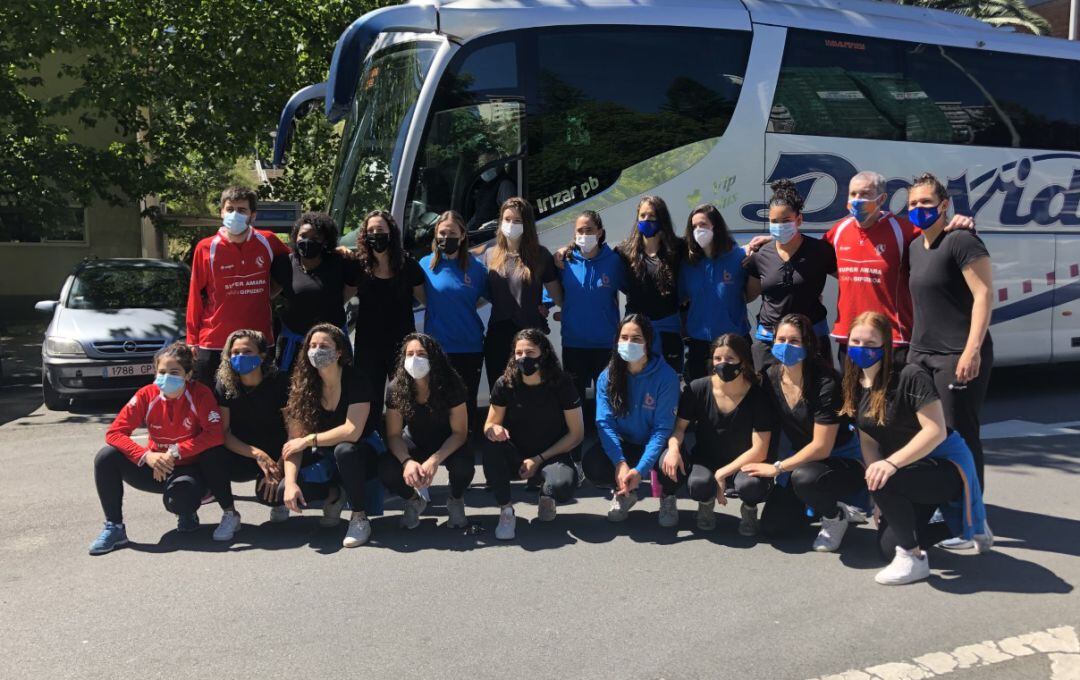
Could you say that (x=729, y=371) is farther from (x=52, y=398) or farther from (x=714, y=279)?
(x=52, y=398)

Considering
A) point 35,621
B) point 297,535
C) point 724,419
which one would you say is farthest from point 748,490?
point 35,621

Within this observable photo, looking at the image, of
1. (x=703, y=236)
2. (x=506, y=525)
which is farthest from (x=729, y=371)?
(x=506, y=525)

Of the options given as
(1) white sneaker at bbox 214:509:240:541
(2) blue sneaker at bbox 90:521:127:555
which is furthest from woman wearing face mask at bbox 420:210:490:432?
(2) blue sneaker at bbox 90:521:127:555

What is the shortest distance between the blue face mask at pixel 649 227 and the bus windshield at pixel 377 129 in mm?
1923

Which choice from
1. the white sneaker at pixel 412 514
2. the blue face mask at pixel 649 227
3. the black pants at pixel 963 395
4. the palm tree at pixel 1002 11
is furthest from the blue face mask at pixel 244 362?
the palm tree at pixel 1002 11

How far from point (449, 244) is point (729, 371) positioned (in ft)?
6.20

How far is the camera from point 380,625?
3729 millimetres

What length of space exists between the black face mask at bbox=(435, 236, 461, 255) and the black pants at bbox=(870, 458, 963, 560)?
2.78 meters

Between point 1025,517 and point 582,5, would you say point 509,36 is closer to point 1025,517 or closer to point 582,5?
point 582,5

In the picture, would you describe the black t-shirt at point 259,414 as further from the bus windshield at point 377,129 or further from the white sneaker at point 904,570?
the white sneaker at point 904,570

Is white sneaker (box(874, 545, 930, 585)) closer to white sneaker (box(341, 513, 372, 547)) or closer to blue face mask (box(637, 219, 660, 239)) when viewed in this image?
blue face mask (box(637, 219, 660, 239))

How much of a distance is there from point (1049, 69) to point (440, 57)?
589cm

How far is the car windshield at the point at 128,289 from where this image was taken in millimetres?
9344

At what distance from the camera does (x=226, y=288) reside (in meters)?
5.43
